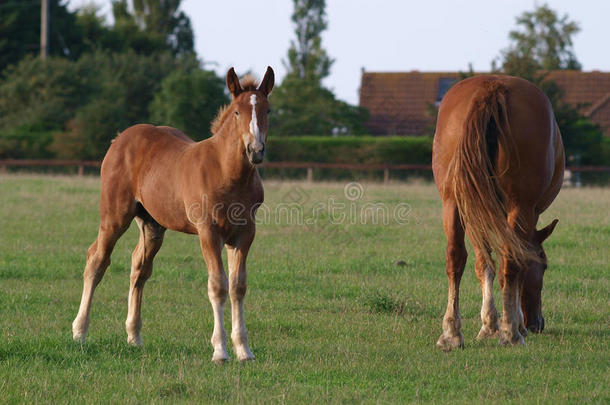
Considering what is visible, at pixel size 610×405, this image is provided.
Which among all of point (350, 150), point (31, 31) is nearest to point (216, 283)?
point (350, 150)

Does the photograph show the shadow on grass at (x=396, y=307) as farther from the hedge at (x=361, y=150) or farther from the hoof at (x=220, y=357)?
the hedge at (x=361, y=150)

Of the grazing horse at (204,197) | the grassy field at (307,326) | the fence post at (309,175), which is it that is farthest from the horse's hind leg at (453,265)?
the fence post at (309,175)

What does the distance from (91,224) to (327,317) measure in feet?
28.2

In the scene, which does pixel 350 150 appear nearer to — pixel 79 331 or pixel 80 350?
pixel 79 331

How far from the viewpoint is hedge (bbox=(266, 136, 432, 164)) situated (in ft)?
104

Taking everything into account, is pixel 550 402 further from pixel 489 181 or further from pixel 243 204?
pixel 243 204

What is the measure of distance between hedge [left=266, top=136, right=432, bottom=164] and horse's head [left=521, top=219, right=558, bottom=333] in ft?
81.0

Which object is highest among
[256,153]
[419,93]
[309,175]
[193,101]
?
[419,93]

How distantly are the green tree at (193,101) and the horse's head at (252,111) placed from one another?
29.3 metres

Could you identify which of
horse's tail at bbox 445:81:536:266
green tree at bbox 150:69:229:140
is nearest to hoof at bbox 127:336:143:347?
horse's tail at bbox 445:81:536:266

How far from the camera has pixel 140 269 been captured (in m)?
6.69

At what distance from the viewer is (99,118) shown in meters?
36.1

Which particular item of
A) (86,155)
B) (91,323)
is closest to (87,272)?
(91,323)

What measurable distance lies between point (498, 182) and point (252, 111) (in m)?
2.12
